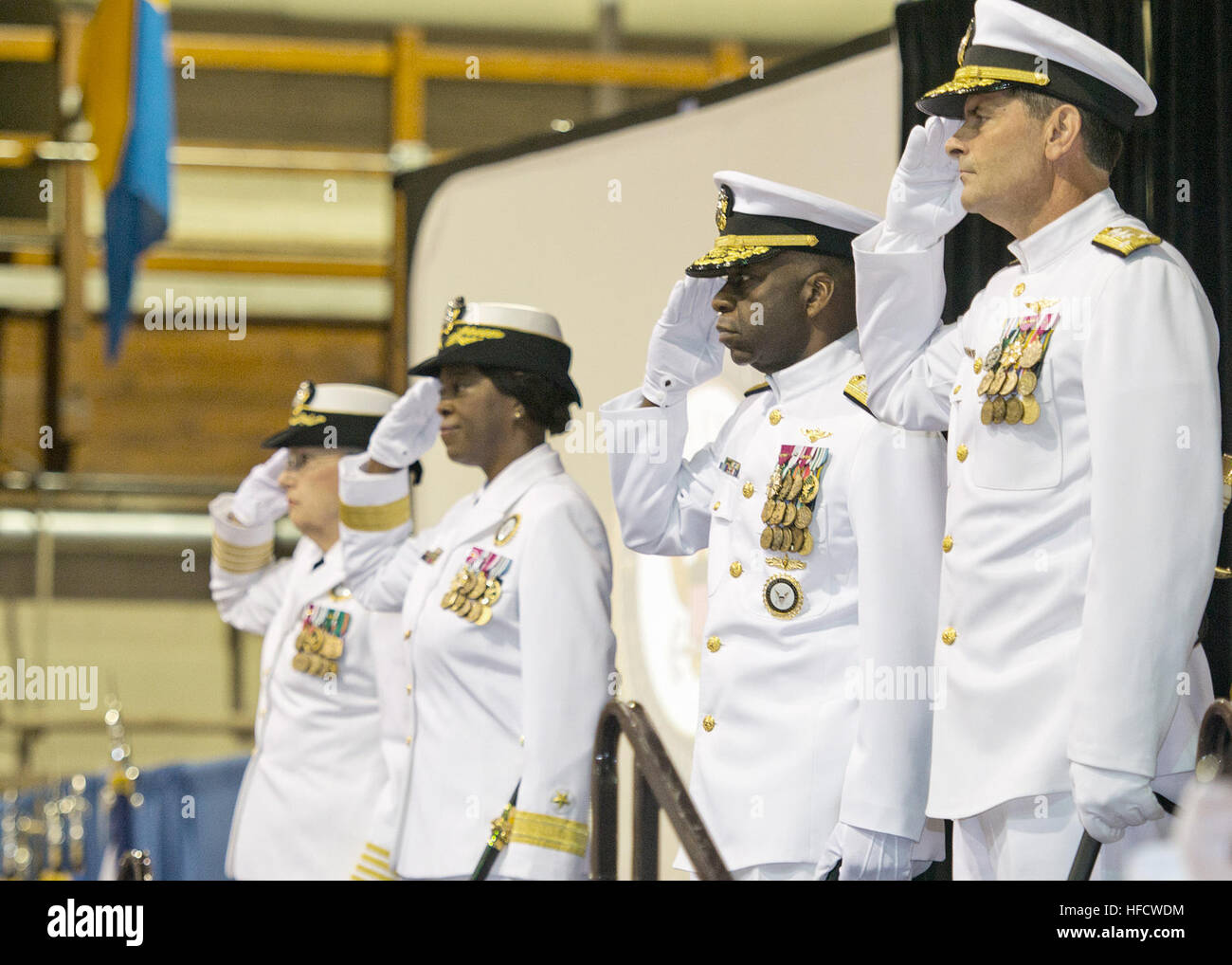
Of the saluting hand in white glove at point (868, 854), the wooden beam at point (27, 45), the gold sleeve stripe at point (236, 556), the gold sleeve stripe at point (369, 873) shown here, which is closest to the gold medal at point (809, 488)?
the saluting hand in white glove at point (868, 854)

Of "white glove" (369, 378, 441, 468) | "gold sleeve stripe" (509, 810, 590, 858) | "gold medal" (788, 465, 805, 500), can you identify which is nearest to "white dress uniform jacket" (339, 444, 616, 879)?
"gold sleeve stripe" (509, 810, 590, 858)

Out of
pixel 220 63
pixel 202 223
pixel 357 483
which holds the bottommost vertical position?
pixel 357 483

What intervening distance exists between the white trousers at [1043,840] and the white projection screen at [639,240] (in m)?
1.78

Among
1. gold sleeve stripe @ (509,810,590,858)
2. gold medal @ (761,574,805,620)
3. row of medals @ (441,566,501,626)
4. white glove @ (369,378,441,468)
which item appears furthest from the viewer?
white glove @ (369,378,441,468)

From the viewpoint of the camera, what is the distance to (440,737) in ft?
9.39

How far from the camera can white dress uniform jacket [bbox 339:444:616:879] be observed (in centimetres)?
268

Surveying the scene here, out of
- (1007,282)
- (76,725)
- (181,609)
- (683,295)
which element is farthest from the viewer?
(181,609)

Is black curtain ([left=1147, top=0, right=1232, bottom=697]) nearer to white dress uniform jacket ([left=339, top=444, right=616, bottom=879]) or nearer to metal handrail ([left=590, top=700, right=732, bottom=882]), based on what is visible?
metal handrail ([left=590, top=700, right=732, bottom=882])

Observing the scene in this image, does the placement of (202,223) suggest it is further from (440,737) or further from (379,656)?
(440,737)

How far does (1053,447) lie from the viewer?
1997 millimetres

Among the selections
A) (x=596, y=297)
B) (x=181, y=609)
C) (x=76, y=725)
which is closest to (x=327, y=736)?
(x=596, y=297)

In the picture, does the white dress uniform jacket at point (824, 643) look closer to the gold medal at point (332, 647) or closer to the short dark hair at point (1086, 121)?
the short dark hair at point (1086, 121)

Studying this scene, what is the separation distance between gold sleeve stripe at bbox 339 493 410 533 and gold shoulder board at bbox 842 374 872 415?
1.41 meters
